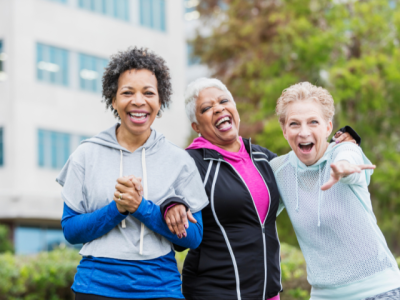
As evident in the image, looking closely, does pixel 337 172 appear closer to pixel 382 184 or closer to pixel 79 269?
pixel 79 269

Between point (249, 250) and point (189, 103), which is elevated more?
point (189, 103)

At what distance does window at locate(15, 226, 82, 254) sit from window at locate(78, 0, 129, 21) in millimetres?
9369

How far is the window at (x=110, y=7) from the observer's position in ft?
75.2

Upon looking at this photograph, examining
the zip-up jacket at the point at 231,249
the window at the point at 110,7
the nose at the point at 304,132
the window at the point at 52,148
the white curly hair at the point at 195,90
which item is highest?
the window at the point at 110,7

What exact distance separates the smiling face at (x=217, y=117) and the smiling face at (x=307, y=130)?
1.76ft

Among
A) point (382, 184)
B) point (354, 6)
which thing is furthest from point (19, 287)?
point (354, 6)

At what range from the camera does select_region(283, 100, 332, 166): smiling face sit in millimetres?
3615

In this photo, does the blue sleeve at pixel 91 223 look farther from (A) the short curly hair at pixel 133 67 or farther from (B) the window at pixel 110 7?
(B) the window at pixel 110 7

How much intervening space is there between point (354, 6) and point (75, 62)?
12275 millimetres

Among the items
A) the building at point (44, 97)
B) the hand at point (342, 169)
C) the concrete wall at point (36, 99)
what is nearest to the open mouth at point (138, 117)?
the hand at point (342, 169)

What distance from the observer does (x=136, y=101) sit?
3504 mm

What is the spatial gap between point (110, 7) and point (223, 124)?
20.9 meters

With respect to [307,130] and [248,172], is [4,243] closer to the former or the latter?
[248,172]

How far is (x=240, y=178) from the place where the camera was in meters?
3.86
